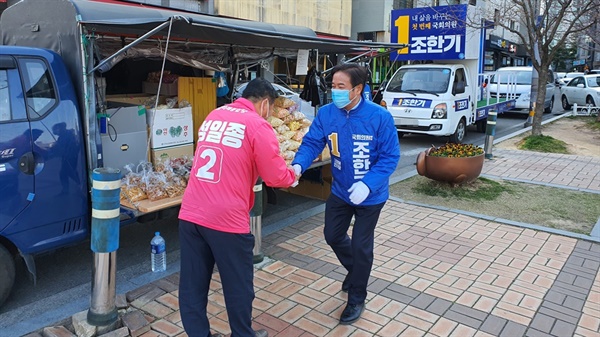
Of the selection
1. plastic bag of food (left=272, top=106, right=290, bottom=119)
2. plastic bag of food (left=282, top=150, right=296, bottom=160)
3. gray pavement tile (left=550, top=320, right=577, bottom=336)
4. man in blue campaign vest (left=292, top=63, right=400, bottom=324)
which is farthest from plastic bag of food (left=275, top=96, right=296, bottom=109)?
gray pavement tile (left=550, top=320, right=577, bottom=336)

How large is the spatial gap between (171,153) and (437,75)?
8.28m

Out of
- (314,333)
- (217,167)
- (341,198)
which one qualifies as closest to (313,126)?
(341,198)

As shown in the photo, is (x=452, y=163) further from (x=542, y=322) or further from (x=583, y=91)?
(x=583, y=91)

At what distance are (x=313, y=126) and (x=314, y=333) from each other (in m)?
1.54

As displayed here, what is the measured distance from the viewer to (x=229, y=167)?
9.15ft

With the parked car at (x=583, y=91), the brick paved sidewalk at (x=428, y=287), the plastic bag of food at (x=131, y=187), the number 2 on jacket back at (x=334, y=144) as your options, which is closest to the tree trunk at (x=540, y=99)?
the brick paved sidewalk at (x=428, y=287)

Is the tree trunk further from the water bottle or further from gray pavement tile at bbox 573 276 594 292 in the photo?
the water bottle

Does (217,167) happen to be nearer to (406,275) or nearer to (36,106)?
(36,106)

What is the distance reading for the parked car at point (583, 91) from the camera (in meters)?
19.6

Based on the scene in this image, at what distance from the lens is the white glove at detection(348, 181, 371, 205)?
3.38 m

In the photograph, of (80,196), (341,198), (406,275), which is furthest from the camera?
(406,275)

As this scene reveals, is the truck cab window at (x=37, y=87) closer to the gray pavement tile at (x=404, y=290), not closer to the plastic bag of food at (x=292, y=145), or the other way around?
the plastic bag of food at (x=292, y=145)

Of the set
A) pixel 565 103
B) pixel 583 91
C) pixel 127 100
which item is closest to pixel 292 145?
pixel 127 100

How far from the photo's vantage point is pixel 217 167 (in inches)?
110
